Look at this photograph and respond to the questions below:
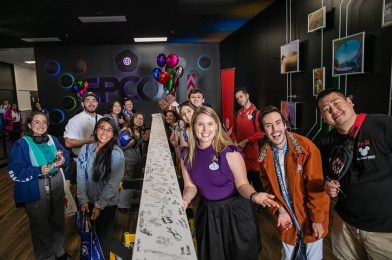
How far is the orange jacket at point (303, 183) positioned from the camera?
5.29 feet

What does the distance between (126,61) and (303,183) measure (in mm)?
8443

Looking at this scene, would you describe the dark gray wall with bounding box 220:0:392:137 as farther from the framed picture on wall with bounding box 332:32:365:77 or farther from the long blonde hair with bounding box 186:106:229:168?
the long blonde hair with bounding box 186:106:229:168

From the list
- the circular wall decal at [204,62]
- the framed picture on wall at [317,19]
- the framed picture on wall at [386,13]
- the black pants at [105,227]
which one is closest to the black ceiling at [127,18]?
the circular wall decal at [204,62]

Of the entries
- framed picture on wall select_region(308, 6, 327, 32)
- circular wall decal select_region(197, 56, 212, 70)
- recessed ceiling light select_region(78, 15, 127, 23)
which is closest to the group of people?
framed picture on wall select_region(308, 6, 327, 32)

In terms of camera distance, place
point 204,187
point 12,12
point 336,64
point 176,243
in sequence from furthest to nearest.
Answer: point 12,12 < point 336,64 < point 204,187 < point 176,243

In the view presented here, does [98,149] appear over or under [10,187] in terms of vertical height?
over

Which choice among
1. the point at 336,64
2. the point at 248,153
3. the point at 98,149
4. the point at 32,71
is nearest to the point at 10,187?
the point at 98,149

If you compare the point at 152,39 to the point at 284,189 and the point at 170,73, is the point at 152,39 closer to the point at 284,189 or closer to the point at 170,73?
the point at 170,73

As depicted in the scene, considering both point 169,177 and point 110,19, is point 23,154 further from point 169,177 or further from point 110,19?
point 110,19

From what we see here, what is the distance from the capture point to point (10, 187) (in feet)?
17.7

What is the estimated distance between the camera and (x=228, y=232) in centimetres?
166

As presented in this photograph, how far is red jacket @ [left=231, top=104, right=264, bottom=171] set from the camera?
11.5 feet

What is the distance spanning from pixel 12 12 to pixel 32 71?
13.3 m

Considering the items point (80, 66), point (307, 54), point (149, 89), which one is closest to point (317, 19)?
point (307, 54)
